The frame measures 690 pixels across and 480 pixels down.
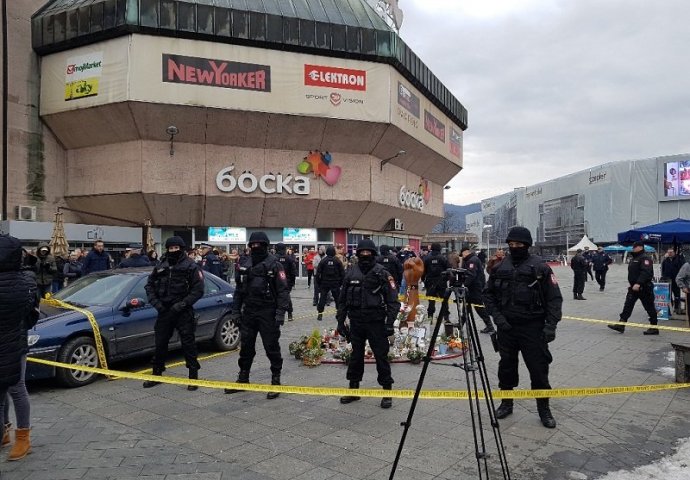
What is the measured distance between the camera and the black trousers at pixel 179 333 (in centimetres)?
638

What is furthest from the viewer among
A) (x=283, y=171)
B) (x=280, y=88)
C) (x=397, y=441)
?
(x=283, y=171)

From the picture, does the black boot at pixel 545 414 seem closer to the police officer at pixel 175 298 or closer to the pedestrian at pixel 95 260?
the police officer at pixel 175 298

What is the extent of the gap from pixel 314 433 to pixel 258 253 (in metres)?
2.37

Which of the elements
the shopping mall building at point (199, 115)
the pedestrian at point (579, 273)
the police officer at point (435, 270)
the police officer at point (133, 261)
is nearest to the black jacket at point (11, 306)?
the police officer at point (133, 261)

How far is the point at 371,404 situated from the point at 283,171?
19188 millimetres

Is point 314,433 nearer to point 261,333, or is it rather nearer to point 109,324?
point 261,333

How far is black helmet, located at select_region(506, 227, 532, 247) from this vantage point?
5.01 meters

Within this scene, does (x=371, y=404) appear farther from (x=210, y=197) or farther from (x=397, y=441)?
(x=210, y=197)

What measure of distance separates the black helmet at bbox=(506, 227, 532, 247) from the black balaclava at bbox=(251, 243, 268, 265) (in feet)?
9.56

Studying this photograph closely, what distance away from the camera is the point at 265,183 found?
2356 centimetres

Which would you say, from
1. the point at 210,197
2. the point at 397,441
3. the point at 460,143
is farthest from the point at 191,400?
the point at 460,143

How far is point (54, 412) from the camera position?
5398 mm

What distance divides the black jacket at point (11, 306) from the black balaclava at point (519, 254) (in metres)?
4.40

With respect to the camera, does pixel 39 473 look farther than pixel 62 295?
No
